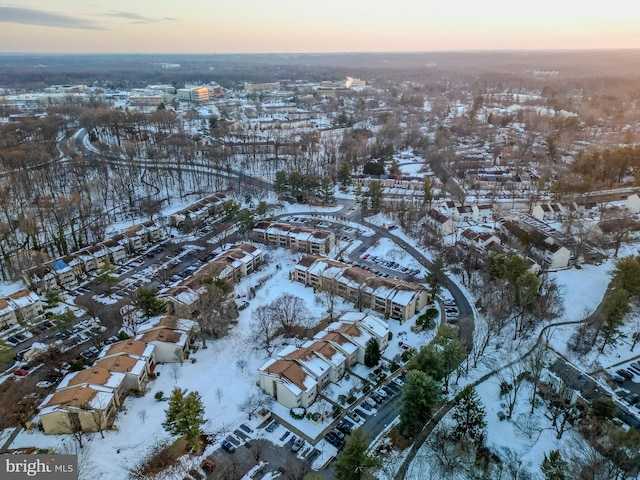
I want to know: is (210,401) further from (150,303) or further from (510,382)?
(510,382)

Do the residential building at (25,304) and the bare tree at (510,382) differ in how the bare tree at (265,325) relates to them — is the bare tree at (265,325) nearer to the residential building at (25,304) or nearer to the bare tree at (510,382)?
the bare tree at (510,382)

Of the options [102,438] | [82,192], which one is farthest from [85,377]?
[82,192]

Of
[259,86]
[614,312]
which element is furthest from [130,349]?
[259,86]

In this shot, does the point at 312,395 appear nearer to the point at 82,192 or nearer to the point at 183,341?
the point at 183,341

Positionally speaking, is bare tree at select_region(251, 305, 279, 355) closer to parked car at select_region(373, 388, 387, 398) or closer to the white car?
parked car at select_region(373, 388, 387, 398)

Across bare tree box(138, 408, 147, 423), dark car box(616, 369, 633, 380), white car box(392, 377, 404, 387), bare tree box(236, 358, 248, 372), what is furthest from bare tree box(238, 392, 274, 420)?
dark car box(616, 369, 633, 380)

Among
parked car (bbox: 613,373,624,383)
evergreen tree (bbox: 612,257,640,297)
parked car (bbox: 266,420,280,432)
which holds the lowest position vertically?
parked car (bbox: 266,420,280,432)

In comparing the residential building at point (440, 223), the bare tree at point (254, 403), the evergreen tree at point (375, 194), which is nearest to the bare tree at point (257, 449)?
the bare tree at point (254, 403)

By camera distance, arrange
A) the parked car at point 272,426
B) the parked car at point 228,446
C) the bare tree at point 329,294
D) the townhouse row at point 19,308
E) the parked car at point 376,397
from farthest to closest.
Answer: the bare tree at point 329,294 → the townhouse row at point 19,308 → the parked car at point 376,397 → the parked car at point 272,426 → the parked car at point 228,446
